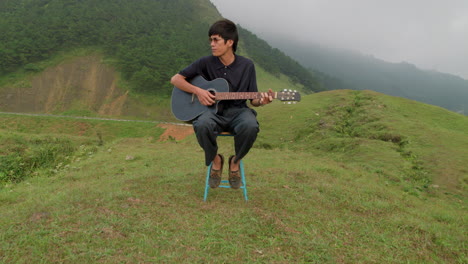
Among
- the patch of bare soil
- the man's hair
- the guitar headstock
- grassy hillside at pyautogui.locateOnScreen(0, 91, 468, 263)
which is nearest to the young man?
the man's hair

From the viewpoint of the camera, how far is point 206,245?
332cm

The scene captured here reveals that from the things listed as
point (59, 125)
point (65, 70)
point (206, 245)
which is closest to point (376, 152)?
point (206, 245)

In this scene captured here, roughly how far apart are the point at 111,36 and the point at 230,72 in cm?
6702

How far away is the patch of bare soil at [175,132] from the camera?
3047 centimetres

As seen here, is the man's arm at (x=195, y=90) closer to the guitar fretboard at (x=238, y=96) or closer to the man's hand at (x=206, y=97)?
the man's hand at (x=206, y=97)

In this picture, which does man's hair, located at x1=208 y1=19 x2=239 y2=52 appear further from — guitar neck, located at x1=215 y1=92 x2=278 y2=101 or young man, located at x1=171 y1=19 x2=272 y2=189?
guitar neck, located at x1=215 y1=92 x2=278 y2=101

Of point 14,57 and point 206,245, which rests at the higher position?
point 206,245

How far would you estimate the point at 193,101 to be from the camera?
4902 millimetres

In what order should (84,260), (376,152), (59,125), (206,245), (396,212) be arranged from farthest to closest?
(59,125)
(376,152)
(396,212)
(206,245)
(84,260)

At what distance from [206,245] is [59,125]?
1441 inches

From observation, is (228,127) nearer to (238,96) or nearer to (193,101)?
(238,96)

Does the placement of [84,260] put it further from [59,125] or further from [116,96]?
[116,96]

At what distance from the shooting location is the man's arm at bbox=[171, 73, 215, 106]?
4.61 metres

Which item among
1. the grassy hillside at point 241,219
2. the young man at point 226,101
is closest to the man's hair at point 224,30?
the young man at point 226,101
